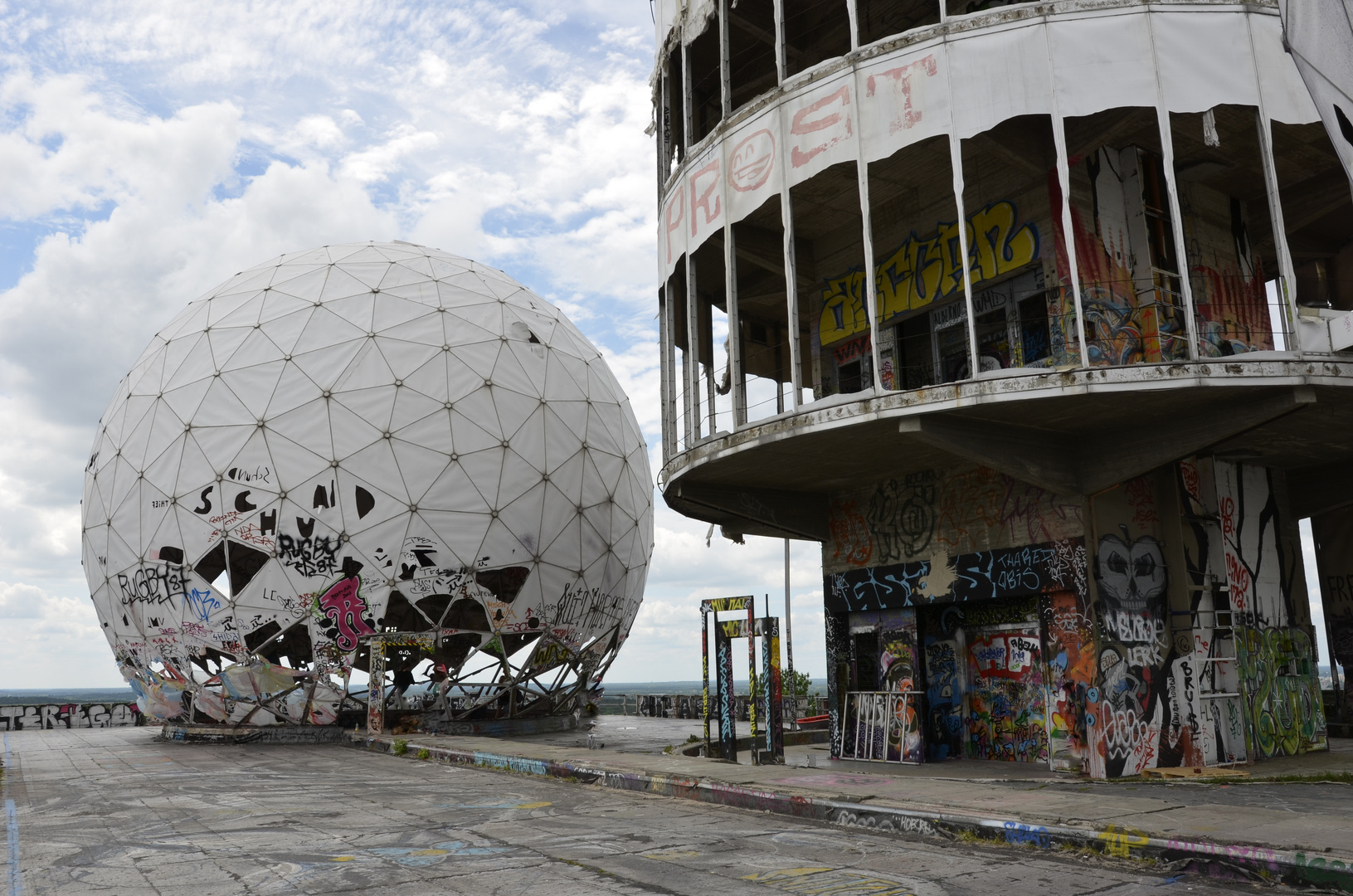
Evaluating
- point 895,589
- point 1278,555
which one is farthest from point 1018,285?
point 1278,555

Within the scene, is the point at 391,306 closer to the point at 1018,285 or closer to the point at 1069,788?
the point at 1018,285

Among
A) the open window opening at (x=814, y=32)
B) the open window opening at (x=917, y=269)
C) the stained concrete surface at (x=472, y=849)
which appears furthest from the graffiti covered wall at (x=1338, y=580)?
the stained concrete surface at (x=472, y=849)

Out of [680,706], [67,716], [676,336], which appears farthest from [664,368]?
[67,716]

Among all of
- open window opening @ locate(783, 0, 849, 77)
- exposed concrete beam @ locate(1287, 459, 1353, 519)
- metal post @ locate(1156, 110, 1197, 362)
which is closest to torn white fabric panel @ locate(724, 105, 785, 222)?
open window opening @ locate(783, 0, 849, 77)

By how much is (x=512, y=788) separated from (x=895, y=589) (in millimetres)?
6941

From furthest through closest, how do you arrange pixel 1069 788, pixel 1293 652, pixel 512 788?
1. pixel 1293 652
2. pixel 512 788
3. pixel 1069 788

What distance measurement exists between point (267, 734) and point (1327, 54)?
22546 millimetres

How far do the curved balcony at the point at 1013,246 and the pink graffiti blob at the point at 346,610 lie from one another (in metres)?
8.93

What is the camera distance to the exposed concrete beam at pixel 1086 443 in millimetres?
11906

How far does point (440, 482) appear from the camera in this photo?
23.1 meters

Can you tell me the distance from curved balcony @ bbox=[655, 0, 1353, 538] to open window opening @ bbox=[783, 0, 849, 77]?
0.09m

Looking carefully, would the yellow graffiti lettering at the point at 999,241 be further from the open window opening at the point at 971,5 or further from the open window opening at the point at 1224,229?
the open window opening at the point at 971,5

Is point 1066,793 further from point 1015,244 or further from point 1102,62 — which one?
point 1102,62

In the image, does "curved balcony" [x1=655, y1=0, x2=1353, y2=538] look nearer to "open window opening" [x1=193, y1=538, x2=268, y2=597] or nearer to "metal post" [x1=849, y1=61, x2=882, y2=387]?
"metal post" [x1=849, y1=61, x2=882, y2=387]
